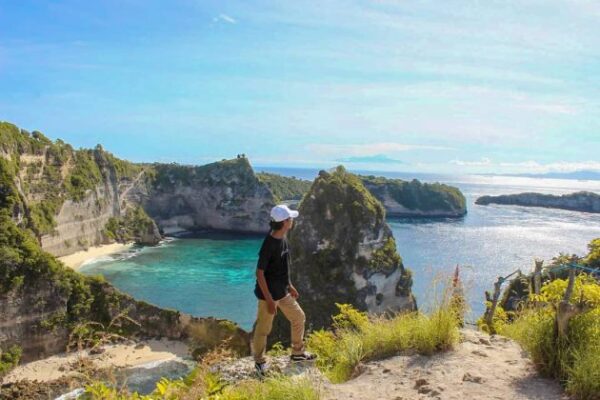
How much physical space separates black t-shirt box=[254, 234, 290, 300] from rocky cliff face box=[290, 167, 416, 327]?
33333 mm

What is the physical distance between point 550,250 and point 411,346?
8824 centimetres

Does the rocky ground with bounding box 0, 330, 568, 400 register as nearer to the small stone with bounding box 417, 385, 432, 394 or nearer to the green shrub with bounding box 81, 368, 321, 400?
the small stone with bounding box 417, 385, 432, 394

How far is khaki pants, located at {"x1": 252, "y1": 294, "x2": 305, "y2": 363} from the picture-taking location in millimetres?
7727

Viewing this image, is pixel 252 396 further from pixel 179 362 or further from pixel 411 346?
pixel 179 362

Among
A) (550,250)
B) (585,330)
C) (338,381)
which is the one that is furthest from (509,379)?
(550,250)

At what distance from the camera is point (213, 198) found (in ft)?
379

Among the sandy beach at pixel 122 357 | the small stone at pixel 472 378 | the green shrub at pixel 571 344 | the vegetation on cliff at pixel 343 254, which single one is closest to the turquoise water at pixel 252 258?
the vegetation on cliff at pixel 343 254

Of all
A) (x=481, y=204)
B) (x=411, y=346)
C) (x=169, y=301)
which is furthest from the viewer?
(x=481, y=204)

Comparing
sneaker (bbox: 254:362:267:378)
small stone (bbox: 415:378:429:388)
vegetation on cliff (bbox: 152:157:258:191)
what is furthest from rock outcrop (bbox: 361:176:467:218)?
small stone (bbox: 415:378:429:388)

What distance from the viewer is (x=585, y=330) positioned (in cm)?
603

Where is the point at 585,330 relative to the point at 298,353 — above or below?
above

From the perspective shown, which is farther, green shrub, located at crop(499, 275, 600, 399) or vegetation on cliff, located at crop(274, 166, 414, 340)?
vegetation on cliff, located at crop(274, 166, 414, 340)

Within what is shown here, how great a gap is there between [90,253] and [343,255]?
52802 millimetres

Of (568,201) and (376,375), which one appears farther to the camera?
(568,201)
